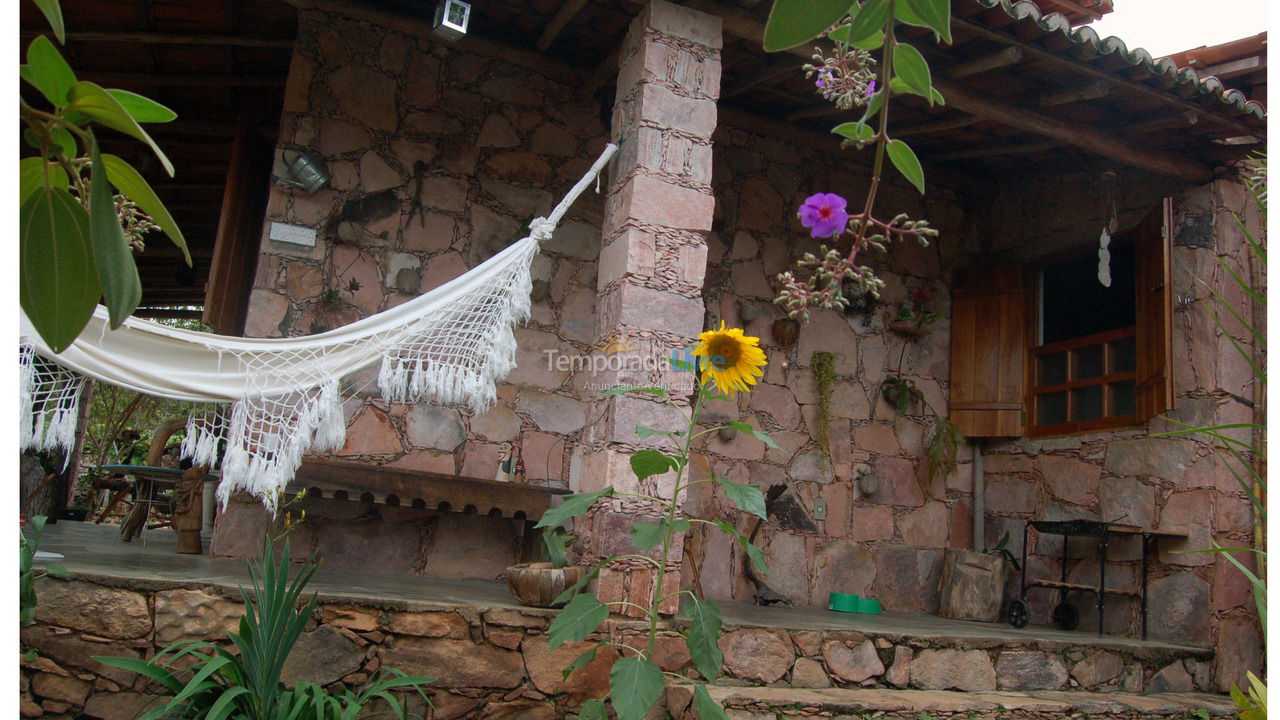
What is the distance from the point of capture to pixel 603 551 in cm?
297

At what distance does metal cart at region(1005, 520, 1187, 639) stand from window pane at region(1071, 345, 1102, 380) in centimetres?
82

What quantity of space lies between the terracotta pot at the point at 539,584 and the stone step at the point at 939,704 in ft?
1.48

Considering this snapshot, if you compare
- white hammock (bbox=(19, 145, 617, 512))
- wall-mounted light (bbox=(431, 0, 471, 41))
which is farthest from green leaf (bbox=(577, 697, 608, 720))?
wall-mounted light (bbox=(431, 0, 471, 41))

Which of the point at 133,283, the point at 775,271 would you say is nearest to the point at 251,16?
the point at 775,271

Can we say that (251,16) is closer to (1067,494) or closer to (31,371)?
(31,371)

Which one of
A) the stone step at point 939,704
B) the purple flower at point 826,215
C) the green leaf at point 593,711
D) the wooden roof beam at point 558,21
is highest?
the wooden roof beam at point 558,21

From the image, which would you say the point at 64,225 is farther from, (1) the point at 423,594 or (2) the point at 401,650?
(1) the point at 423,594

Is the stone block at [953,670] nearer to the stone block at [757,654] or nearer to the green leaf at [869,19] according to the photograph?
the stone block at [757,654]

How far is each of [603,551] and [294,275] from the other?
6.14ft

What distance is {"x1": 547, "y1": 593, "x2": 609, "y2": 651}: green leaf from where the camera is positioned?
2.28 m

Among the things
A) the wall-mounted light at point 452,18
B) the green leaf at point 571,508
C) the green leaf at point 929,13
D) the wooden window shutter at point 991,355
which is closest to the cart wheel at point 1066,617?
the wooden window shutter at point 991,355

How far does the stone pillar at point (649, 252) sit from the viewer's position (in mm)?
3033

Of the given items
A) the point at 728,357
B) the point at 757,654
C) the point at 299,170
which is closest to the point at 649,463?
the point at 728,357

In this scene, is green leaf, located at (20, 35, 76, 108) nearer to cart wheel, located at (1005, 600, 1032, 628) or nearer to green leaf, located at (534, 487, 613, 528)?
green leaf, located at (534, 487, 613, 528)
